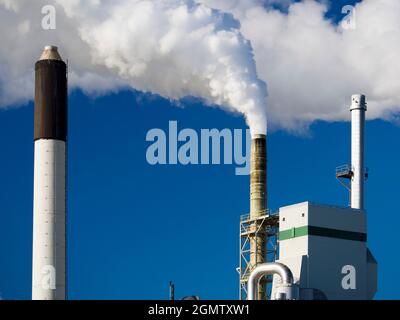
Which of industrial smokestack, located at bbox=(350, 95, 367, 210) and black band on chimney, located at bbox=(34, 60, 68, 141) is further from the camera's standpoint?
industrial smokestack, located at bbox=(350, 95, 367, 210)

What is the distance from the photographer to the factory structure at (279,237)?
80.8 m

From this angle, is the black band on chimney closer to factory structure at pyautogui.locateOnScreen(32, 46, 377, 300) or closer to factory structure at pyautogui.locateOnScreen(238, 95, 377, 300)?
factory structure at pyautogui.locateOnScreen(32, 46, 377, 300)

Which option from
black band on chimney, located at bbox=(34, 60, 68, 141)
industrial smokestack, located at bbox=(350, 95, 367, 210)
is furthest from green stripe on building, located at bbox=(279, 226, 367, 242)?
black band on chimney, located at bbox=(34, 60, 68, 141)

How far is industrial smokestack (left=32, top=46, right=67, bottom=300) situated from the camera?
8050 centimetres

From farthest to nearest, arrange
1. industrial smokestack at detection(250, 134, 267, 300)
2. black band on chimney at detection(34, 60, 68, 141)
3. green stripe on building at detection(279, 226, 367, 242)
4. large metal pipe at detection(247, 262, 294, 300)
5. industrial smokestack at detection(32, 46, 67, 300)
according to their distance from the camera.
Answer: industrial smokestack at detection(250, 134, 267, 300) → green stripe on building at detection(279, 226, 367, 242) → black band on chimney at detection(34, 60, 68, 141) → industrial smokestack at detection(32, 46, 67, 300) → large metal pipe at detection(247, 262, 294, 300)

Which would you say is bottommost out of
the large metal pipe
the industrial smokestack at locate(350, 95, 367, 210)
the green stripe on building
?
the large metal pipe

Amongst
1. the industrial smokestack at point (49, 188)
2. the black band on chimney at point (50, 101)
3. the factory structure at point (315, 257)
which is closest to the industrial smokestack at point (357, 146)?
the factory structure at point (315, 257)

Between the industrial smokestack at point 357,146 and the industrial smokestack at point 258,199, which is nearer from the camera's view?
the industrial smokestack at point 258,199

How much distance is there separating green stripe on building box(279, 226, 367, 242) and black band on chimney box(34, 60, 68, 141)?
19921 mm

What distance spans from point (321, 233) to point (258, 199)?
34.2 feet

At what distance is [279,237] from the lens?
8606cm

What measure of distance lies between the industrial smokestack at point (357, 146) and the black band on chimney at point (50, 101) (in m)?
28.4

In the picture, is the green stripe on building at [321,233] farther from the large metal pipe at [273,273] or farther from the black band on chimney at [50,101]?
the black band on chimney at [50,101]
